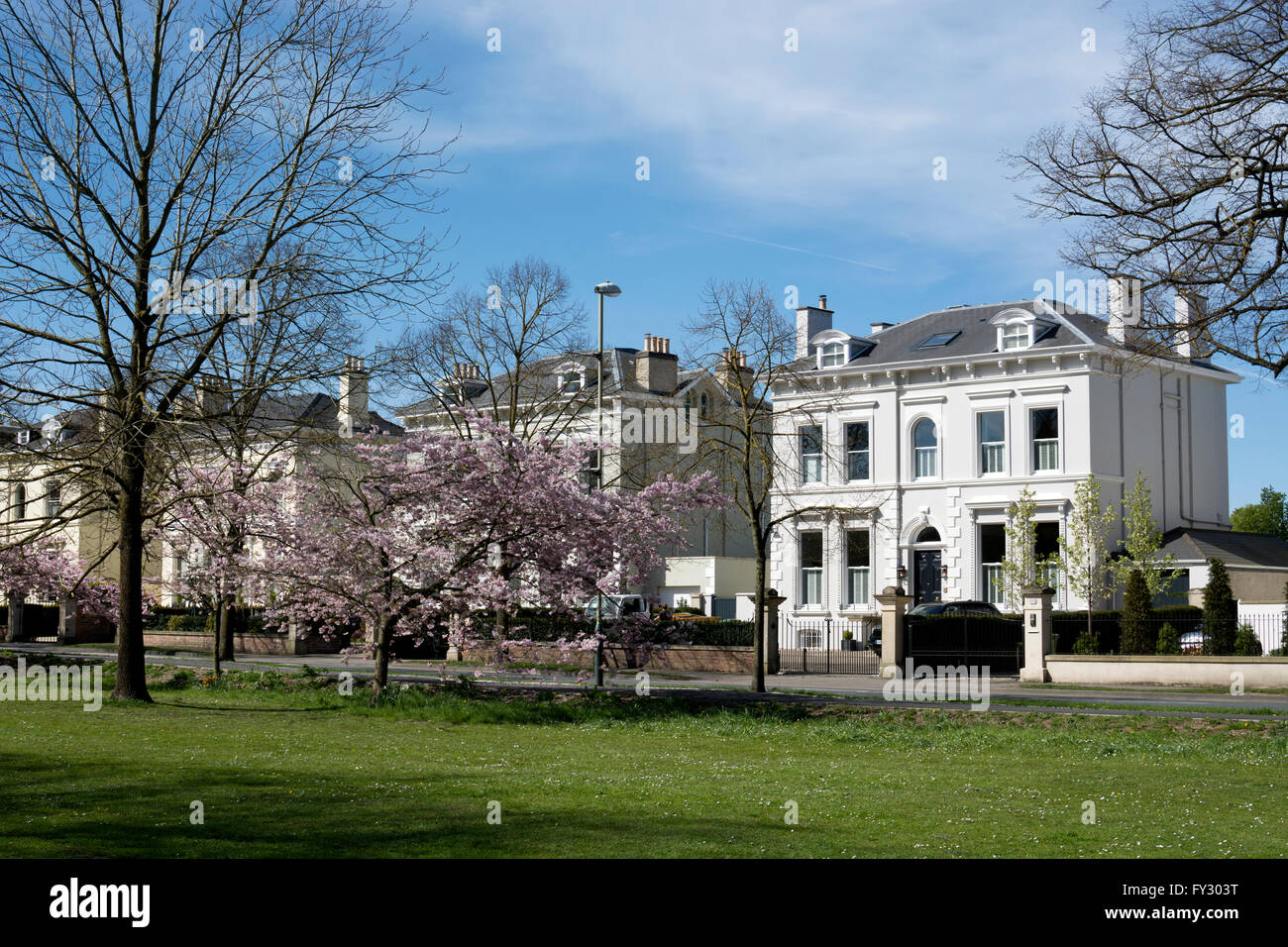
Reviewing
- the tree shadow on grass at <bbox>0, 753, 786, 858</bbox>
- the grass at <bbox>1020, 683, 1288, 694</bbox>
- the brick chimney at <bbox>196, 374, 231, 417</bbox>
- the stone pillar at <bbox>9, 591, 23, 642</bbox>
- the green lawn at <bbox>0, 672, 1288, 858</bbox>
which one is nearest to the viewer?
the tree shadow on grass at <bbox>0, 753, 786, 858</bbox>

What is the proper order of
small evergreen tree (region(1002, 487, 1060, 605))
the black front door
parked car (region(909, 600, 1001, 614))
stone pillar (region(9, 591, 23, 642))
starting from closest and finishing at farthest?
parked car (region(909, 600, 1001, 614)) → small evergreen tree (region(1002, 487, 1060, 605)) → the black front door → stone pillar (region(9, 591, 23, 642))

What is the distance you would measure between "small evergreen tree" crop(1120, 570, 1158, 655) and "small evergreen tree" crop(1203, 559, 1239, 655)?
161 centimetres

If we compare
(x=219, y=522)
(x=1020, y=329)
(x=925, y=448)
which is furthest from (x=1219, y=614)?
(x=219, y=522)

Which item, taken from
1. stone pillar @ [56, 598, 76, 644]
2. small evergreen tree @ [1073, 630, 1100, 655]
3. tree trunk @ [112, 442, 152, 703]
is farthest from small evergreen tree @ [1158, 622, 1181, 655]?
stone pillar @ [56, 598, 76, 644]

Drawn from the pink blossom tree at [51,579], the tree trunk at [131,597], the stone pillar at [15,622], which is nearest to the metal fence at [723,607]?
the pink blossom tree at [51,579]

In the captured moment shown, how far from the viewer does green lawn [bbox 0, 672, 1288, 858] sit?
8.98m

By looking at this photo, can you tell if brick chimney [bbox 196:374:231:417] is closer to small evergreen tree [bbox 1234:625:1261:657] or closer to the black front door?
small evergreen tree [bbox 1234:625:1261:657]

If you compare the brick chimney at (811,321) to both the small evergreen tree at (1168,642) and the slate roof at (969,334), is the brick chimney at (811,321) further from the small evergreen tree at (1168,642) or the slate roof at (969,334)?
the small evergreen tree at (1168,642)

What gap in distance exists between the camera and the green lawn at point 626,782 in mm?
8977

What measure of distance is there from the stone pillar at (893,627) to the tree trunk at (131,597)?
19.4 m

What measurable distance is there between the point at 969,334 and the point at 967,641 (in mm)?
15745
